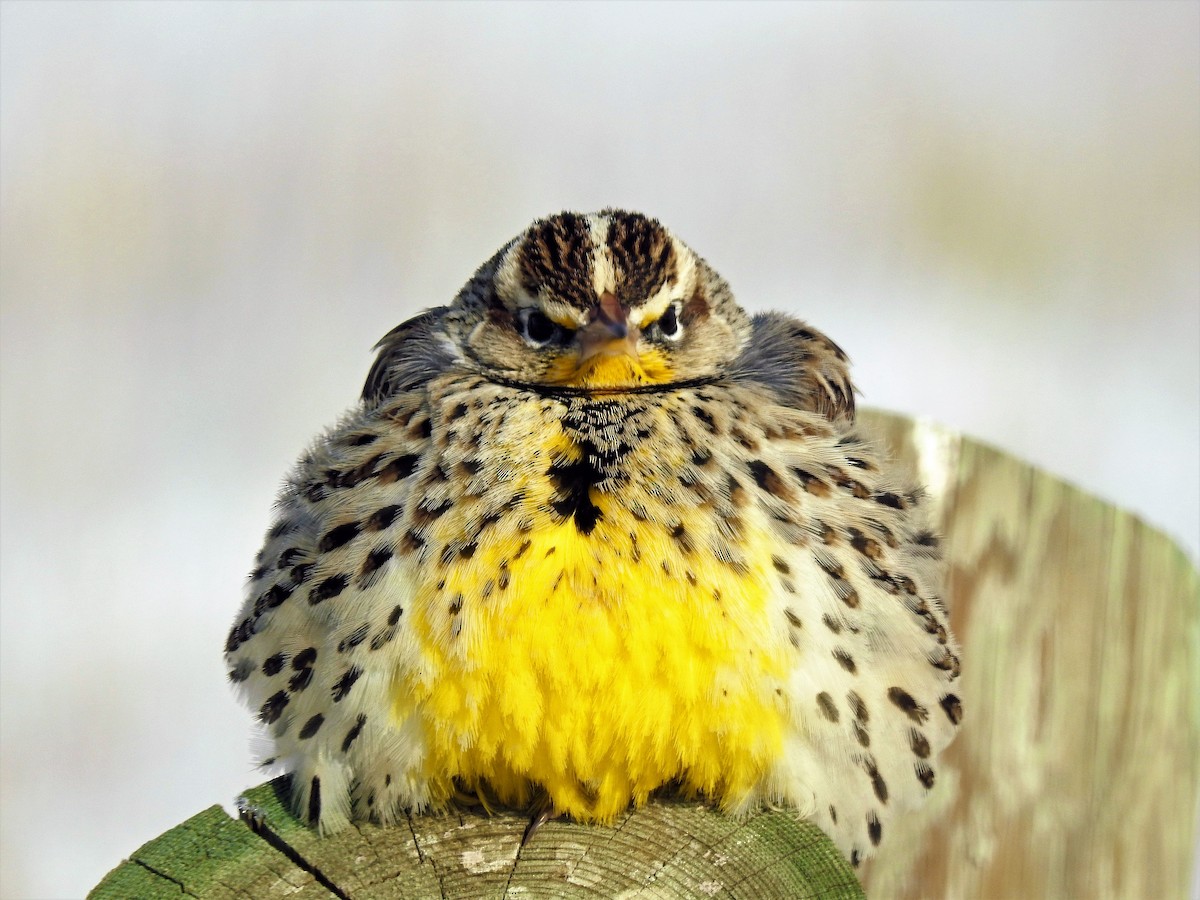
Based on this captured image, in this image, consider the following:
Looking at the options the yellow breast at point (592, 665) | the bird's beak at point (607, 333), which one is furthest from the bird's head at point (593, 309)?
the yellow breast at point (592, 665)

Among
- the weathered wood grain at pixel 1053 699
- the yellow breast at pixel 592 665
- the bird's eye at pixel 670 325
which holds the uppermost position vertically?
the bird's eye at pixel 670 325

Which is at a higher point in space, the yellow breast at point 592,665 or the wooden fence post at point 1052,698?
the yellow breast at point 592,665

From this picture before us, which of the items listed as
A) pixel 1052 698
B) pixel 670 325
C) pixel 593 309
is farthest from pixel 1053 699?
pixel 593 309

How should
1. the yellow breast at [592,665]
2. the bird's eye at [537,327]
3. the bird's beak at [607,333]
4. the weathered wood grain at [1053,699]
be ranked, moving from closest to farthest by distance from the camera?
1. the yellow breast at [592,665]
2. the bird's beak at [607,333]
3. the bird's eye at [537,327]
4. the weathered wood grain at [1053,699]

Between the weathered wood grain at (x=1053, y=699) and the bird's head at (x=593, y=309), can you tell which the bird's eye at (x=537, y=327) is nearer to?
the bird's head at (x=593, y=309)

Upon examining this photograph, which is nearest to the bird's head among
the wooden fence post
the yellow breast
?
the yellow breast

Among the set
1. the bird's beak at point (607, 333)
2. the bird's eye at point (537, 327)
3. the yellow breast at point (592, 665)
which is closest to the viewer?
the yellow breast at point (592, 665)

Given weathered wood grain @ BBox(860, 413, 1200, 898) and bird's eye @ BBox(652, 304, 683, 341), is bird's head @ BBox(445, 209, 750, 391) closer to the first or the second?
bird's eye @ BBox(652, 304, 683, 341)

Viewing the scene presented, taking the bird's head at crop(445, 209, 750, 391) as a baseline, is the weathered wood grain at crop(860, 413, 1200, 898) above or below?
below
